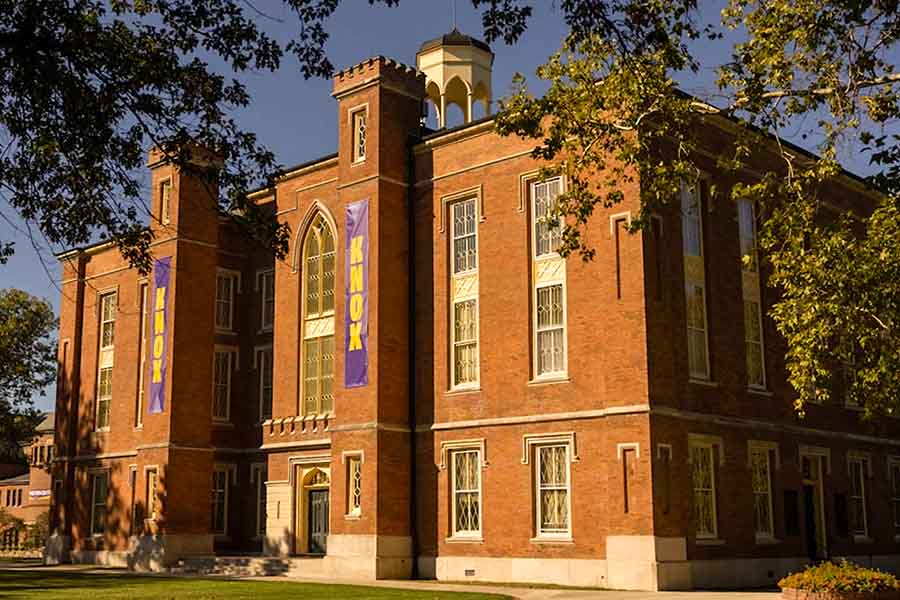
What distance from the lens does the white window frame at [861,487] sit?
31422 mm

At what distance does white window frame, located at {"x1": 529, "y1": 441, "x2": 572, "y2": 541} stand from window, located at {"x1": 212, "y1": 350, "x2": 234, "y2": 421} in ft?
47.3

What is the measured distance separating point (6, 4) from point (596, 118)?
10.1 m

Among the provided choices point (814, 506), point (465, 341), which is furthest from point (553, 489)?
point (814, 506)

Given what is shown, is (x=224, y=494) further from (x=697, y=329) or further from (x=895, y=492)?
(x=895, y=492)

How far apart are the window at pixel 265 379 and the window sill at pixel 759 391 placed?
1636 cm

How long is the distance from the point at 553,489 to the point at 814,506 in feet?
28.7

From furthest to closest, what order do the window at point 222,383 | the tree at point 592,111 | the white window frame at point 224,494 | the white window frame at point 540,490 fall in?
the window at point 222,383, the white window frame at point 224,494, the white window frame at point 540,490, the tree at point 592,111

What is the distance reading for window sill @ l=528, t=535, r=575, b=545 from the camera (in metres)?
25.5

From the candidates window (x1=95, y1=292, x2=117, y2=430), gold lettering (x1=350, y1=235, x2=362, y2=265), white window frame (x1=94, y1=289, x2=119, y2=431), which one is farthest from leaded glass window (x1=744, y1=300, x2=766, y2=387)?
window (x1=95, y1=292, x2=117, y2=430)

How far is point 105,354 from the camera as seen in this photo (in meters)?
40.6

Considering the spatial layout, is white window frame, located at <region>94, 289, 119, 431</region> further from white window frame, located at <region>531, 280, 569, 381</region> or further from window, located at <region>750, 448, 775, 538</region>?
window, located at <region>750, 448, 775, 538</region>

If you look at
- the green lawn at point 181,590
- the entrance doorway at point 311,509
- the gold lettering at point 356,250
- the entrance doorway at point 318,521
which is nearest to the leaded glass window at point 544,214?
the gold lettering at point 356,250

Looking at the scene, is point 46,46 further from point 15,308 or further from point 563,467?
point 15,308

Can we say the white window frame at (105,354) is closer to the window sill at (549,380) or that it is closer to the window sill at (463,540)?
the window sill at (463,540)
